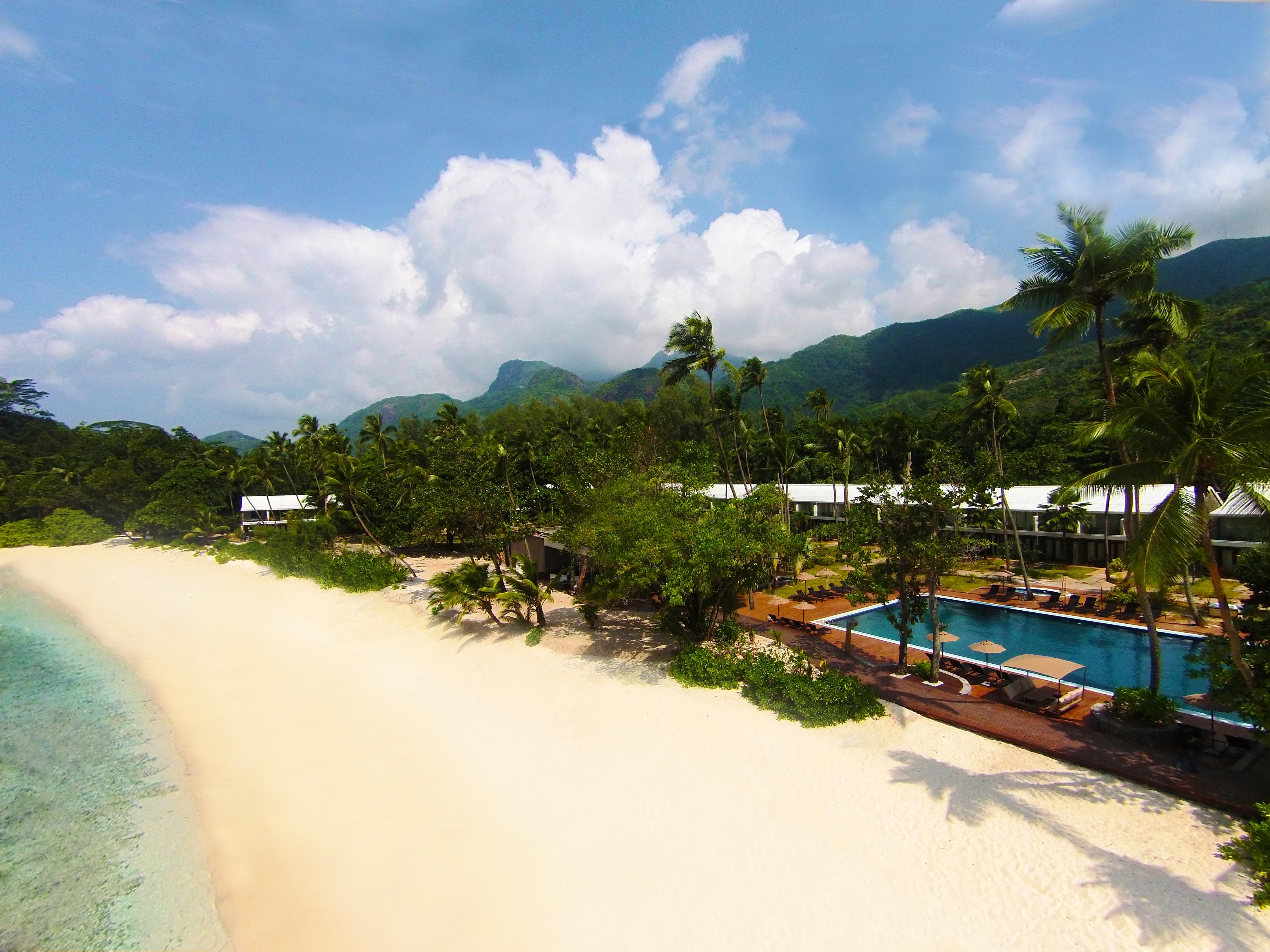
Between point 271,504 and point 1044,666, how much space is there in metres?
55.7

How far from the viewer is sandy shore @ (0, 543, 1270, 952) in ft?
22.7

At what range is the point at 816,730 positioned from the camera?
443 inches

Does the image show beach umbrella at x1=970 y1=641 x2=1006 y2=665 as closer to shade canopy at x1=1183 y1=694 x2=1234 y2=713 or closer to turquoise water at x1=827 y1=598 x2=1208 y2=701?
turquoise water at x1=827 y1=598 x2=1208 y2=701

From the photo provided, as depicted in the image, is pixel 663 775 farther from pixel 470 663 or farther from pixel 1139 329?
pixel 1139 329

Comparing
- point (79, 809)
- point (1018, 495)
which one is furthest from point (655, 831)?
point (1018, 495)

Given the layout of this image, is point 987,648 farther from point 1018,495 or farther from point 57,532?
point 57,532

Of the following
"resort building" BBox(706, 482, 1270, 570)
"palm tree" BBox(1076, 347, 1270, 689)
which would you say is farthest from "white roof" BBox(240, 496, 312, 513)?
"palm tree" BBox(1076, 347, 1270, 689)

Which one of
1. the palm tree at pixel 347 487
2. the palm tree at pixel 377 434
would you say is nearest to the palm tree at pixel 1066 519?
the palm tree at pixel 347 487

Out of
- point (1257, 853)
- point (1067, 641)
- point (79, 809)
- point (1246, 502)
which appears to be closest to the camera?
point (1257, 853)

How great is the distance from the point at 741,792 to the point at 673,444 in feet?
72.2

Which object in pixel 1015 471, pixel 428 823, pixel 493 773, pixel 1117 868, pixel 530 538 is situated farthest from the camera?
pixel 1015 471

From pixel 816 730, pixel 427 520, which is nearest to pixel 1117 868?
pixel 816 730

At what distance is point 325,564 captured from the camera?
92.0 feet

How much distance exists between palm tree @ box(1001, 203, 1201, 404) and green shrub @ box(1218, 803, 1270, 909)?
7.12 m
